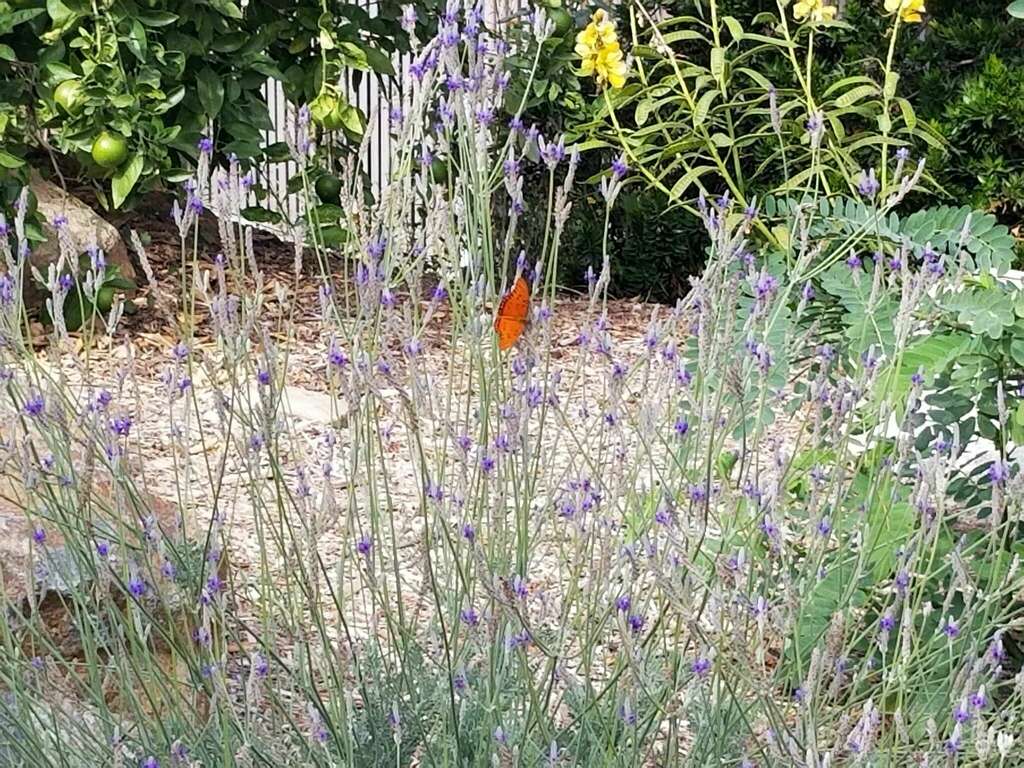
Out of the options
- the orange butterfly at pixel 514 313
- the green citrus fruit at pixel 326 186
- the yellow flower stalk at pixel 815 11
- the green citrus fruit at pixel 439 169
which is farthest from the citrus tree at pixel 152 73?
the orange butterfly at pixel 514 313

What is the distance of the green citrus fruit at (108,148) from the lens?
4570 mm

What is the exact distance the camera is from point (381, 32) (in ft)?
17.6

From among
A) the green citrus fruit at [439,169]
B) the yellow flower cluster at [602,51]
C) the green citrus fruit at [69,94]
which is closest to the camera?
the yellow flower cluster at [602,51]

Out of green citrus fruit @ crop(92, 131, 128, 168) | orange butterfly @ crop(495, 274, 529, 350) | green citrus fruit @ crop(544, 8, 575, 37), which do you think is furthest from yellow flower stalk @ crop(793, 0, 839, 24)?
orange butterfly @ crop(495, 274, 529, 350)

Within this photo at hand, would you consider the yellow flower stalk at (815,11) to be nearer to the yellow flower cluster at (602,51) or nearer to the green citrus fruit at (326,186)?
the yellow flower cluster at (602,51)

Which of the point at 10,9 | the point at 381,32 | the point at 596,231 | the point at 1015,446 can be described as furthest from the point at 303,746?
the point at 596,231

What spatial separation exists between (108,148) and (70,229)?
11.9 inches

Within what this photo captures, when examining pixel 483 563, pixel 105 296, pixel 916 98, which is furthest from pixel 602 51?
pixel 916 98

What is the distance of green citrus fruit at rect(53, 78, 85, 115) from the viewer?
4.52m

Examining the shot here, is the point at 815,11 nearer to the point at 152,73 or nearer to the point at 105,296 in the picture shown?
the point at 152,73

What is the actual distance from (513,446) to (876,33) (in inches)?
183

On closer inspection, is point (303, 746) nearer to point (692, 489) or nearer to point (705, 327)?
point (692, 489)

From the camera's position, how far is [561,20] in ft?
18.0

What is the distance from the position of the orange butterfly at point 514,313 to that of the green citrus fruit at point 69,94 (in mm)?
2962
